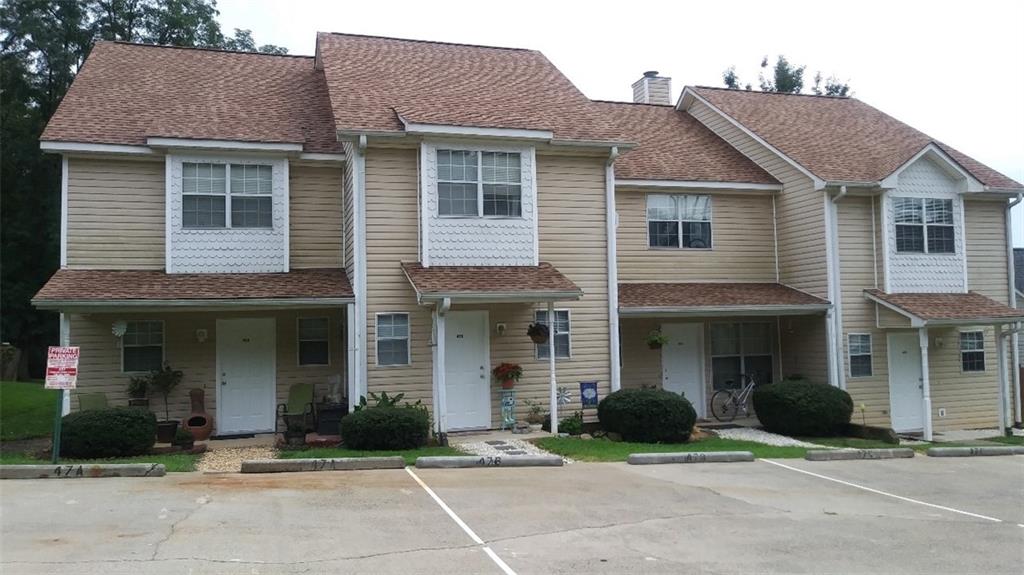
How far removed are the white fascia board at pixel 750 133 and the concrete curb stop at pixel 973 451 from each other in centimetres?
582

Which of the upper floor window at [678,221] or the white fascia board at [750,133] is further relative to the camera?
the upper floor window at [678,221]

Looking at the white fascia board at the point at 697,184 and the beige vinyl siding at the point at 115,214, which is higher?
the white fascia board at the point at 697,184

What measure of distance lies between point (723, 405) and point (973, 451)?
193 inches

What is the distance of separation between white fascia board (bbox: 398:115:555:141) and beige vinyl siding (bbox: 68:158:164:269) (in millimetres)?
4881

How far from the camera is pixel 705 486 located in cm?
1009

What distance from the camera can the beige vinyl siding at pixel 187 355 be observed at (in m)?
13.9

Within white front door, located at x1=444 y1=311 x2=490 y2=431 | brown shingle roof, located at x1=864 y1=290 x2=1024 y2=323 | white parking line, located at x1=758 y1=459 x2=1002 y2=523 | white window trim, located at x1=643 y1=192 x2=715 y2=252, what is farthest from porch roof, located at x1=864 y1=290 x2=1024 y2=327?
white front door, located at x1=444 y1=311 x2=490 y2=431

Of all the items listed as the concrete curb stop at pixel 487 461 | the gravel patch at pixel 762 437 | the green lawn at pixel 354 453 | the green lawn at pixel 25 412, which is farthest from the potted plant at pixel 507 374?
the green lawn at pixel 25 412

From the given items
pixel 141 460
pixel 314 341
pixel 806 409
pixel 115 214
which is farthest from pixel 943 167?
pixel 115 214

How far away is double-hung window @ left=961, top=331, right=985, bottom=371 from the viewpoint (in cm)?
1777

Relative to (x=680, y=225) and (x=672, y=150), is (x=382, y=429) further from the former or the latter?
(x=672, y=150)

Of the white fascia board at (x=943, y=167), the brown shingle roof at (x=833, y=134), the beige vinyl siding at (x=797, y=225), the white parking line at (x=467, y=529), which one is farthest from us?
the brown shingle roof at (x=833, y=134)

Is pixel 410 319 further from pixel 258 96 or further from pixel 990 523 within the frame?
pixel 990 523

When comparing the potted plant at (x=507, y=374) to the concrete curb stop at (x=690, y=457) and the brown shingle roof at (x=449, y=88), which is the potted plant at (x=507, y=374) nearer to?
the concrete curb stop at (x=690, y=457)
